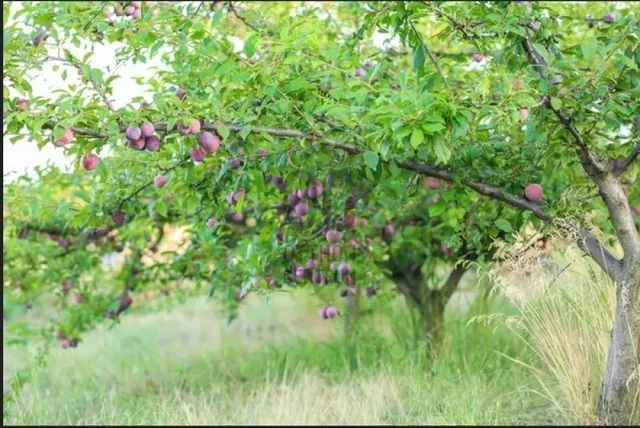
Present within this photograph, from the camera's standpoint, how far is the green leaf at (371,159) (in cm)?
289

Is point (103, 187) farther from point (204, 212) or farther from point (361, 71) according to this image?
point (361, 71)

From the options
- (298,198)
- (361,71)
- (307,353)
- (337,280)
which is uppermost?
(361,71)

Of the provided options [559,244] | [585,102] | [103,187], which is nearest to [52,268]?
[103,187]

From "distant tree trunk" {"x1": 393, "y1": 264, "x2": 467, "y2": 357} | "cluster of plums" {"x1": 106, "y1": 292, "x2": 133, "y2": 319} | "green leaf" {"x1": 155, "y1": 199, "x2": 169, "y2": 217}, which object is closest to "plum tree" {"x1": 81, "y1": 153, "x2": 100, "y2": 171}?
"green leaf" {"x1": 155, "y1": 199, "x2": 169, "y2": 217}

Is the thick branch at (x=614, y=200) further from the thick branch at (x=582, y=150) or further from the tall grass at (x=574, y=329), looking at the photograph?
the tall grass at (x=574, y=329)

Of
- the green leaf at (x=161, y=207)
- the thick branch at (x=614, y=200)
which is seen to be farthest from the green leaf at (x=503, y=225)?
the green leaf at (x=161, y=207)

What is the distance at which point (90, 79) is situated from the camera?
9.40ft

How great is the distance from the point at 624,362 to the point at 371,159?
119cm

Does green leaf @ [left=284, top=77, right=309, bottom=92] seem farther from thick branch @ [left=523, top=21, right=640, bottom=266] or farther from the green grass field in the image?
the green grass field

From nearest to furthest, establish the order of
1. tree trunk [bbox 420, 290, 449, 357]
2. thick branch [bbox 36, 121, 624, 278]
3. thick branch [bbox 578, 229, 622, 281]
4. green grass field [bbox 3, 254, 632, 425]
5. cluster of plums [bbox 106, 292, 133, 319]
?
thick branch [bbox 36, 121, 624, 278] → thick branch [bbox 578, 229, 622, 281] → green grass field [bbox 3, 254, 632, 425] → cluster of plums [bbox 106, 292, 133, 319] → tree trunk [bbox 420, 290, 449, 357]

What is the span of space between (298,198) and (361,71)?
602 millimetres

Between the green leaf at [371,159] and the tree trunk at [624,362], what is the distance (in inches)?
38.6

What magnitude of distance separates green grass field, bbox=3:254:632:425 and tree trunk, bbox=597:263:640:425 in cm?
14

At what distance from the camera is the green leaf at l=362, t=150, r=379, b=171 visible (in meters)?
2.89
